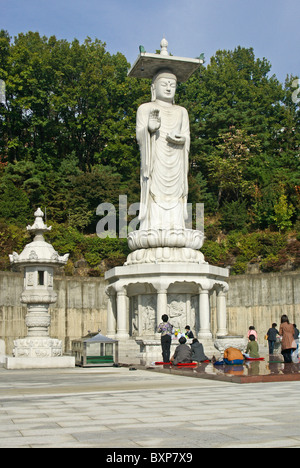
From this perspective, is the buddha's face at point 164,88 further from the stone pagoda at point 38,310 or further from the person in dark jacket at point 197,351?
the person in dark jacket at point 197,351

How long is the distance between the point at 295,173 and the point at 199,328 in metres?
16.5

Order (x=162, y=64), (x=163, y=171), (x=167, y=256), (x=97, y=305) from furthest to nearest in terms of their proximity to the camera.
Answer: (x=97, y=305), (x=162, y=64), (x=163, y=171), (x=167, y=256)

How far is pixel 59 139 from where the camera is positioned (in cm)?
4247

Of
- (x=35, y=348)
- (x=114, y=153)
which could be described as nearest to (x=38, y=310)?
(x=35, y=348)

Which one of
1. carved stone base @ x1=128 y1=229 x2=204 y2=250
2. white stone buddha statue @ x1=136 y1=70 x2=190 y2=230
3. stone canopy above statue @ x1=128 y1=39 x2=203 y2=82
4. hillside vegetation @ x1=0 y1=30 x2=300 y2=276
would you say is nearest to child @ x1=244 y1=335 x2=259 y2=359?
carved stone base @ x1=128 y1=229 x2=204 y2=250

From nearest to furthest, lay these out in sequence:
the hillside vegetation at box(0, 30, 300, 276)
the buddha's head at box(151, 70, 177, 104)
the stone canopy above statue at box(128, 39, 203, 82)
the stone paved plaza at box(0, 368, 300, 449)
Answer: the stone paved plaza at box(0, 368, 300, 449), the stone canopy above statue at box(128, 39, 203, 82), the buddha's head at box(151, 70, 177, 104), the hillside vegetation at box(0, 30, 300, 276)

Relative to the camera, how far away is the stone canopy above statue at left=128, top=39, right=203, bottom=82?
2208 cm

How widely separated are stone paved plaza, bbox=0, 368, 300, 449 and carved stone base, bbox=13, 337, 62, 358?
7041mm

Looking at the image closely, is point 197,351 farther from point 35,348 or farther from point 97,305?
point 97,305

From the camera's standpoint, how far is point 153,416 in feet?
20.6

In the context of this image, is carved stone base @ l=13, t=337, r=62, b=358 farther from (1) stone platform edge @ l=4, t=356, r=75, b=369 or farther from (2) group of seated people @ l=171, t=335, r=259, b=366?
(2) group of seated people @ l=171, t=335, r=259, b=366

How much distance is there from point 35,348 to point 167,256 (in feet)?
17.9
